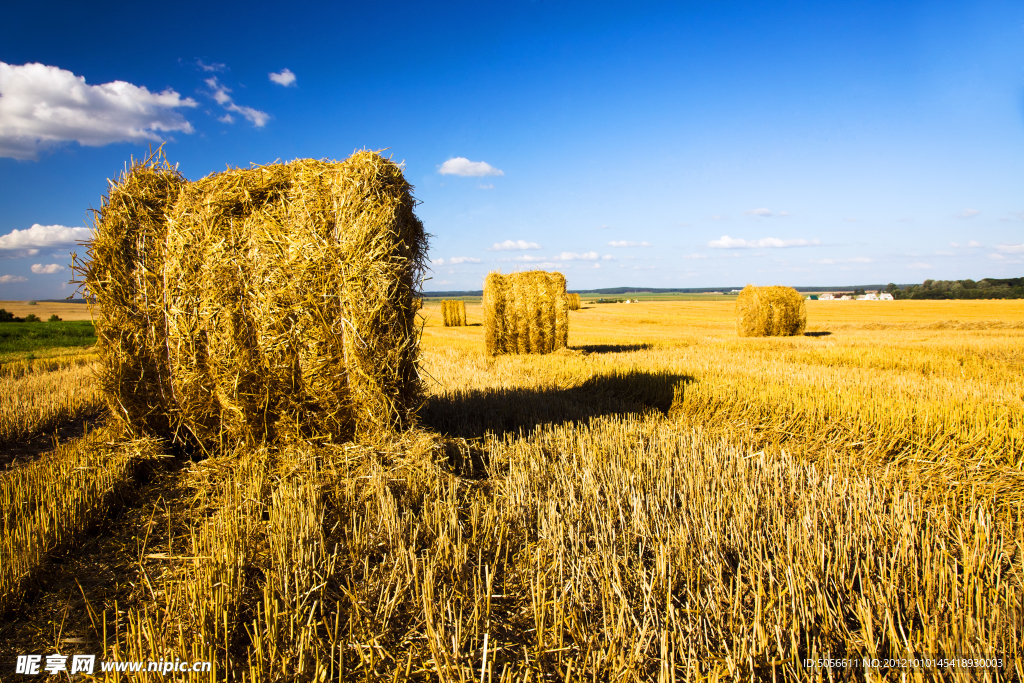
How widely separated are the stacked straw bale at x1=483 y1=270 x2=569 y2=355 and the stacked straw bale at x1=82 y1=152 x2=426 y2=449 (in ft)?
23.6

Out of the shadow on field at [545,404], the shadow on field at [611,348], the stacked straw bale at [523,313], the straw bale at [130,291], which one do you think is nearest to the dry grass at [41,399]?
the straw bale at [130,291]

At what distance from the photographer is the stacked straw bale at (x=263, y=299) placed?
4059mm

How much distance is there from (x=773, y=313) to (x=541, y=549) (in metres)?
18.6

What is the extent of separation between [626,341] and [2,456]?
45.8 feet

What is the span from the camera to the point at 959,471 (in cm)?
420

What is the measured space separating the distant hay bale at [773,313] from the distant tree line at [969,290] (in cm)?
3341

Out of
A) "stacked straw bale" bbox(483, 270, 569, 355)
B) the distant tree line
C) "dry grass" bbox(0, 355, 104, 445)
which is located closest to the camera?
"dry grass" bbox(0, 355, 104, 445)

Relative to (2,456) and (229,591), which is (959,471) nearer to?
(229,591)

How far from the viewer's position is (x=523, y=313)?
11.8 metres

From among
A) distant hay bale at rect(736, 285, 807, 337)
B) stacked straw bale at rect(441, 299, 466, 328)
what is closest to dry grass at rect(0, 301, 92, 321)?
stacked straw bale at rect(441, 299, 466, 328)

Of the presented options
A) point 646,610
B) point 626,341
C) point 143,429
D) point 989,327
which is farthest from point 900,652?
point 989,327

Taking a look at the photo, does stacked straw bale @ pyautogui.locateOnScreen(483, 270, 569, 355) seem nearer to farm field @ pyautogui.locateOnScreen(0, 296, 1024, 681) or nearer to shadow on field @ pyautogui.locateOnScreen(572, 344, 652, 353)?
shadow on field @ pyautogui.locateOnScreen(572, 344, 652, 353)

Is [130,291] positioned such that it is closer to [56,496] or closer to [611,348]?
[56,496]

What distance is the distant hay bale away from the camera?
18406 mm
